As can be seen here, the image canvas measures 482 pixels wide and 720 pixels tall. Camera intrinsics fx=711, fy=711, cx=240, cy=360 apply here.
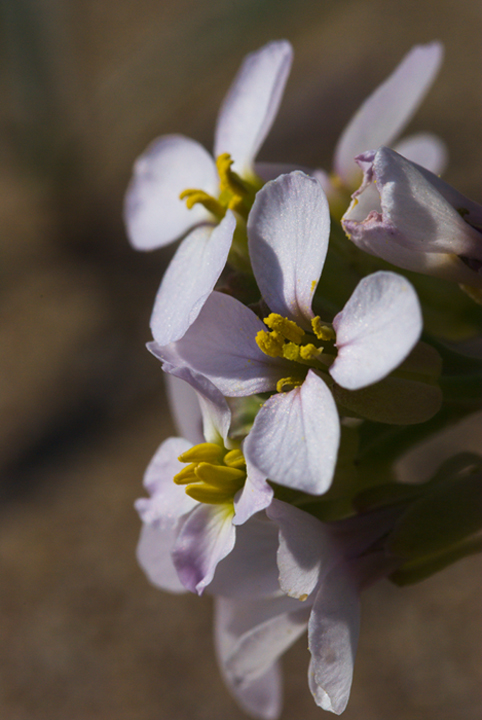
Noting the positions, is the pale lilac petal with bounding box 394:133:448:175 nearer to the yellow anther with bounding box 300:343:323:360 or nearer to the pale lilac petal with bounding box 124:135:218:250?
the pale lilac petal with bounding box 124:135:218:250

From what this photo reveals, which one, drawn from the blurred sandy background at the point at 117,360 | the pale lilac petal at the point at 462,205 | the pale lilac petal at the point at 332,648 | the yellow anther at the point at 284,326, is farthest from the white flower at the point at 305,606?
the blurred sandy background at the point at 117,360

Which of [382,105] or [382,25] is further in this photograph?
[382,25]

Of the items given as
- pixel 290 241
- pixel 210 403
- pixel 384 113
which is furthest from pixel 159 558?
pixel 384 113

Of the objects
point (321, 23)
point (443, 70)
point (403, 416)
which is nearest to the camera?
point (403, 416)

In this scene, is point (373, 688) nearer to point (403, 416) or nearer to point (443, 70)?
point (403, 416)

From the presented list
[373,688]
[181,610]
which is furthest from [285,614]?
[181,610]

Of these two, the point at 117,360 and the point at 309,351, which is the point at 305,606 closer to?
the point at 309,351

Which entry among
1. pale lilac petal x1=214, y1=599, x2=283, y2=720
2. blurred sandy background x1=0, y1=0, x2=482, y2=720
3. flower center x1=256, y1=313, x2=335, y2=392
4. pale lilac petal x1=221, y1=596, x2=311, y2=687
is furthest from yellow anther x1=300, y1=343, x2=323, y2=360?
blurred sandy background x1=0, y1=0, x2=482, y2=720
